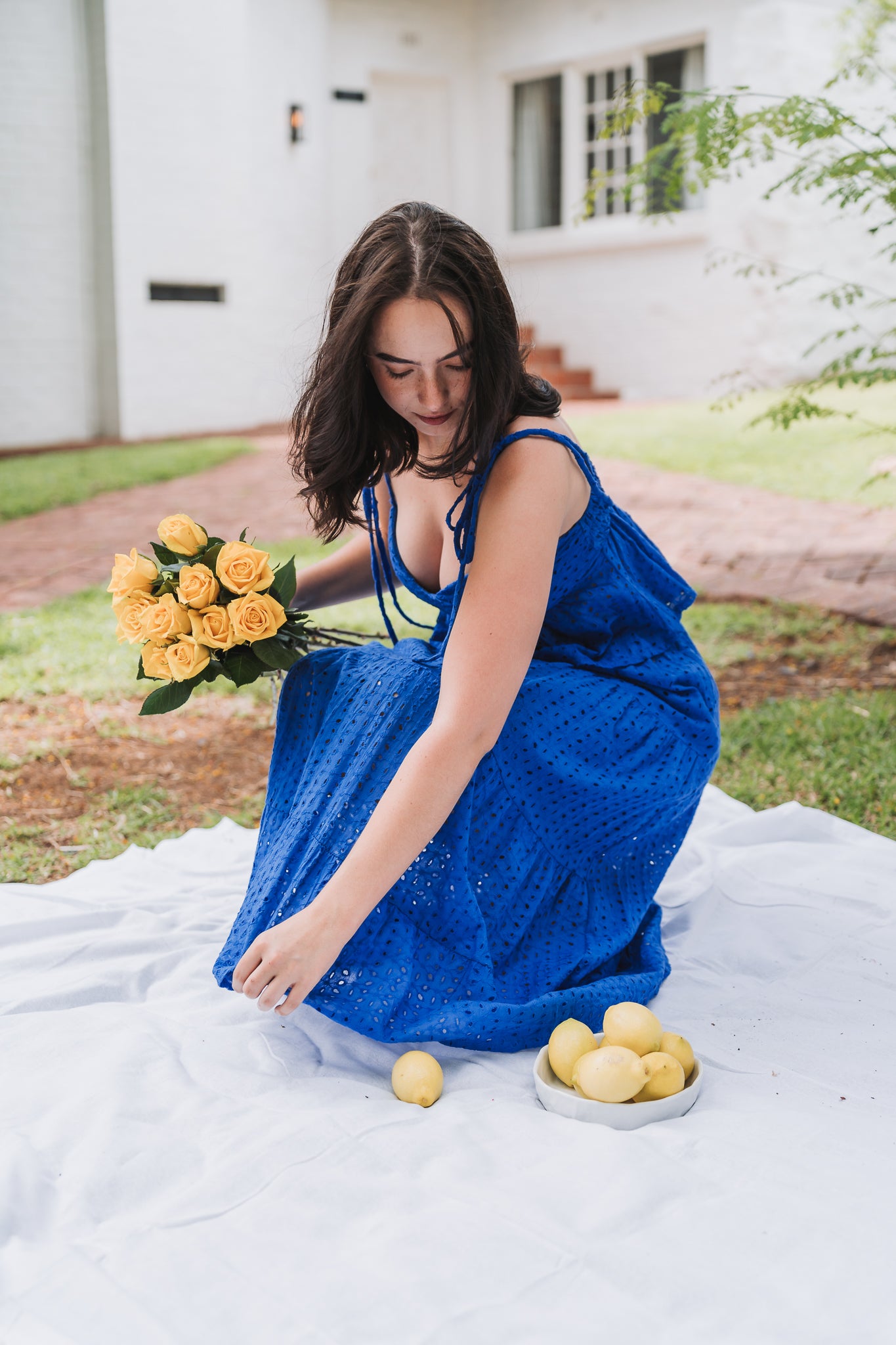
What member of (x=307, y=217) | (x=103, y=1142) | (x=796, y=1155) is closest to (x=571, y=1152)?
(x=796, y=1155)

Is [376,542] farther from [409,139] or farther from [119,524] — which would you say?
[409,139]

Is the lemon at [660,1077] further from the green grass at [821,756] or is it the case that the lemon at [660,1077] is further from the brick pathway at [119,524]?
the brick pathway at [119,524]

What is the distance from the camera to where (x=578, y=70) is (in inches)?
420

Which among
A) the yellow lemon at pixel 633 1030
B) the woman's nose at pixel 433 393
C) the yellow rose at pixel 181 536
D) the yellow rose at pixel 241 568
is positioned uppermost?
the woman's nose at pixel 433 393

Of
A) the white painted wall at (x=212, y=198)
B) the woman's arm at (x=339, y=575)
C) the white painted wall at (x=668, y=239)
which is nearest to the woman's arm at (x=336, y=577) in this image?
the woman's arm at (x=339, y=575)

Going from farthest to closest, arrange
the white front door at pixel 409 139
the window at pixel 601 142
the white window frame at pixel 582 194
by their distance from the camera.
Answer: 1. the white front door at pixel 409 139
2. the window at pixel 601 142
3. the white window frame at pixel 582 194

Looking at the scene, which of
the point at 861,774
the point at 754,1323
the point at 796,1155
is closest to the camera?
the point at 754,1323

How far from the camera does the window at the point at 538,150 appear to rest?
11.0 meters

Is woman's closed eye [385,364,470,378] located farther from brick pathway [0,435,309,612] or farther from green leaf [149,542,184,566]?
brick pathway [0,435,309,612]

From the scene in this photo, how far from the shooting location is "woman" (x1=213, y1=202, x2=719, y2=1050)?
A: 66.3 inches

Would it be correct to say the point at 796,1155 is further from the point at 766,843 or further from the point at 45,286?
the point at 45,286

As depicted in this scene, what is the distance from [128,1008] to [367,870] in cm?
58

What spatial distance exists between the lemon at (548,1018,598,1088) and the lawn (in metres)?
1.38

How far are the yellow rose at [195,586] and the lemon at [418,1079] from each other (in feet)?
2.51
